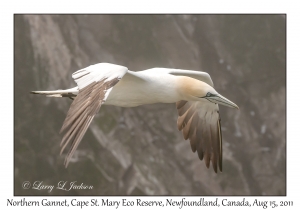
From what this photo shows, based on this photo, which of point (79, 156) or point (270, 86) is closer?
point (79, 156)

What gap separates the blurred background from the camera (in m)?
11.5

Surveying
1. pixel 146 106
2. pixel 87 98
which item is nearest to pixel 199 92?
pixel 87 98

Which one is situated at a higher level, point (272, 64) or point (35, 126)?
point (272, 64)

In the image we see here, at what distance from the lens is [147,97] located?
20.5 feet

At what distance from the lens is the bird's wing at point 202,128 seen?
295 inches

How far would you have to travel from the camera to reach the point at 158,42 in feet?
38.5

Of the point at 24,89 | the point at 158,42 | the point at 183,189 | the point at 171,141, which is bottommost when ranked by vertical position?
the point at 183,189

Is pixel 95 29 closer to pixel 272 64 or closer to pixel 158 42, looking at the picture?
pixel 158 42

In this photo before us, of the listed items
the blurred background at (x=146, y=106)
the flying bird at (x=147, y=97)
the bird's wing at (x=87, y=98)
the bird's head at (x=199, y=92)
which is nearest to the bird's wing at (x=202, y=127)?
the flying bird at (x=147, y=97)

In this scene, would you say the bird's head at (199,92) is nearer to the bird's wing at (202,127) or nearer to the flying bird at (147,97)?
the flying bird at (147,97)

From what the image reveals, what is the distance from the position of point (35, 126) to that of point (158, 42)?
117 inches

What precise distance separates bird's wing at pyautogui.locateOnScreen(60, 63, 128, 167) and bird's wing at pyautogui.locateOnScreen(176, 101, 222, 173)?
6.63ft

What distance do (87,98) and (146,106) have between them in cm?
661

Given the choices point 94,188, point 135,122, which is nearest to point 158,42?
point 135,122
